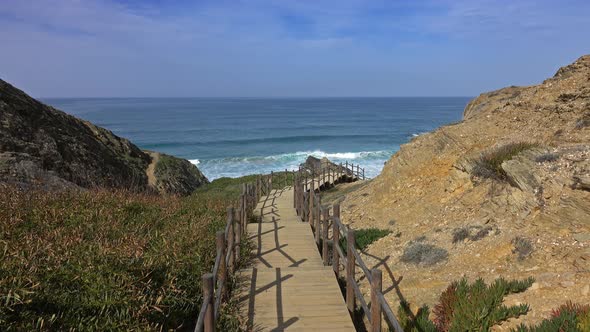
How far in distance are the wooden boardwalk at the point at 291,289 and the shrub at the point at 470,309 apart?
1.27 m

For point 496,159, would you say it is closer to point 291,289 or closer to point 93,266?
point 291,289

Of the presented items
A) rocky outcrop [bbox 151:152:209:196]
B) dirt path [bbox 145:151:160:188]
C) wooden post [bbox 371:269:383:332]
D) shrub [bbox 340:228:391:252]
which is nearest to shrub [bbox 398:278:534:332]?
wooden post [bbox 371:269:383:332]

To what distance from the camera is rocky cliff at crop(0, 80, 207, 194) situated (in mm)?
15594

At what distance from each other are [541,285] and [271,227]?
288 inches

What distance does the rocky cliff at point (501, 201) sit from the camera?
7.10m

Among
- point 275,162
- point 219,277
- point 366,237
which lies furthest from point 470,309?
point 275,162

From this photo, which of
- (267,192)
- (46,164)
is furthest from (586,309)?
(46,164)

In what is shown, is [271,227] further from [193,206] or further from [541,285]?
[541,285]

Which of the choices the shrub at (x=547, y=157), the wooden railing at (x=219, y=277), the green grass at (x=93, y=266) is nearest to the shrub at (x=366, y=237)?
the wooden railing at (x=219, y=277)

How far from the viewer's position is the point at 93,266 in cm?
570

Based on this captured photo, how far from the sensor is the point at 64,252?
20.5 feet

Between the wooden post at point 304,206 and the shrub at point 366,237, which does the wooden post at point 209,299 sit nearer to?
the shrub at point 366,237

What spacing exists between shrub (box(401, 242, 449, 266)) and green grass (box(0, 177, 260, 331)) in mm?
4401

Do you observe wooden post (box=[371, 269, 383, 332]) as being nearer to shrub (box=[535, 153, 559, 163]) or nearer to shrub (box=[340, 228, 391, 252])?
shrub (box=[340, 228, 391, 252])
